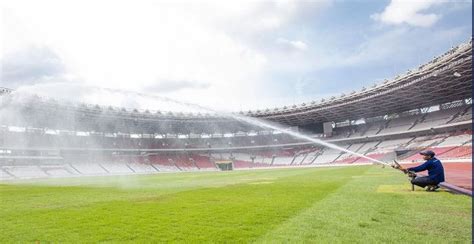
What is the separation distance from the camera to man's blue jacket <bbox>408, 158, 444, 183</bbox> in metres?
11.7

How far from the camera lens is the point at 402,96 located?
5906 cm

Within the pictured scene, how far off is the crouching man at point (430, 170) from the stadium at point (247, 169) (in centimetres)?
32

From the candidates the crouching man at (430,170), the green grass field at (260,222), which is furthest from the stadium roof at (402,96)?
the green grass field at (260,222)

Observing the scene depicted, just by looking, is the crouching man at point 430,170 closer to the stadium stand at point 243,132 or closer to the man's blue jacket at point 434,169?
the man's blue jacket at point 434,169

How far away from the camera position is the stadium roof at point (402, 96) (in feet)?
150

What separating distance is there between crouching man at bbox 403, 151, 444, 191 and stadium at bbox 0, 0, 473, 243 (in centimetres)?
32

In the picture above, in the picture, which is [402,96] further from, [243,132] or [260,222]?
[260,222]

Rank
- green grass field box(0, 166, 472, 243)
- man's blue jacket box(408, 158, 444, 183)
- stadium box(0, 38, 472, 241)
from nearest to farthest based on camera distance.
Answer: green grass field box(0, 166, 472, 243)
man's blue jacket box(408, 158, 444, 183)
stadium box(0, 38, 472, 241)

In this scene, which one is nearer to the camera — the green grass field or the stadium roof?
the green grass field

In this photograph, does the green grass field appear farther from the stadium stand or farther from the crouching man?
the stadium stand


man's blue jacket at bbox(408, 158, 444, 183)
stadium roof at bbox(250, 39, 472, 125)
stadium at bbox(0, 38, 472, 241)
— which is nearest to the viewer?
man's blue jacket at bbox(408, 158, 444, 183)

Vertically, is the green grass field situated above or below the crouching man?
below

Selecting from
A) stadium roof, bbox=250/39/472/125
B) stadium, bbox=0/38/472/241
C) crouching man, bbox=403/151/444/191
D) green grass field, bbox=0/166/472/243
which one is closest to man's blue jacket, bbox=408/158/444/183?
crouching man, bbox=403/151/444/191

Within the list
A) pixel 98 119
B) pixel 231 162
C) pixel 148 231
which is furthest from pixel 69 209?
pixel 231 162
